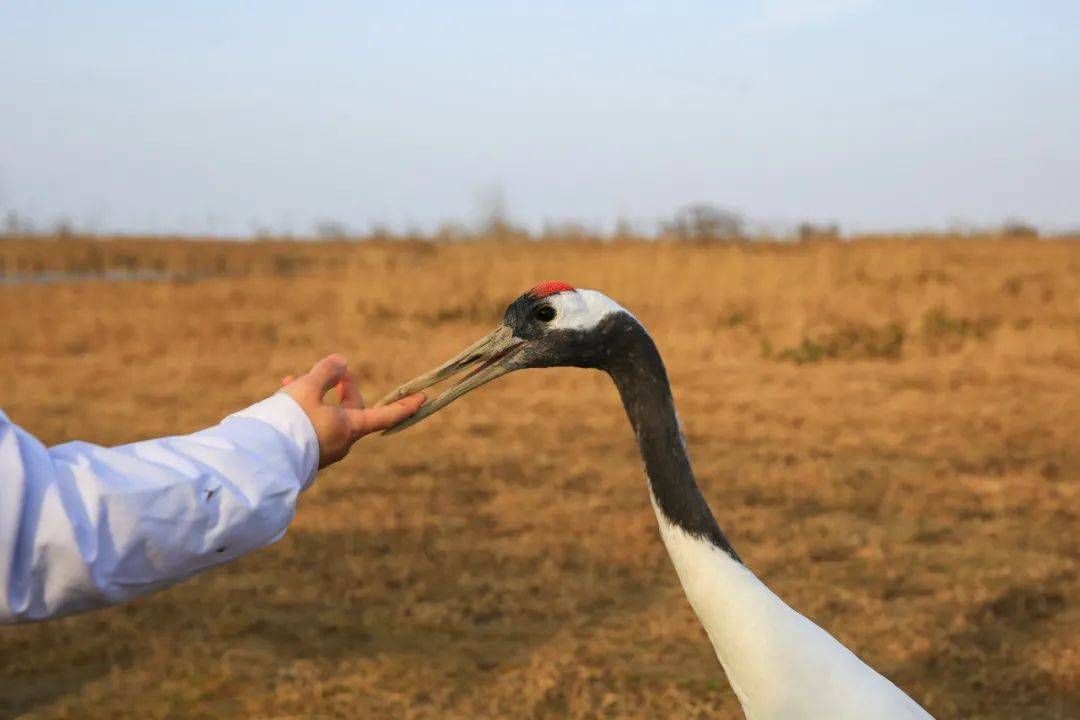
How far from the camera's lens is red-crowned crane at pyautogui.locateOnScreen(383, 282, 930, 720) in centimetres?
234

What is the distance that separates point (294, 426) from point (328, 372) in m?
0.24

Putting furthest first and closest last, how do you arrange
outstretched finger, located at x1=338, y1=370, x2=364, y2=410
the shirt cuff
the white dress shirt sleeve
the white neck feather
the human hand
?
the white neck feather < outstretched finger, located at x1=338, y1=370, x2=364, y2=410 < the human hand < the shirt cuff < the white dress shirt sleeve

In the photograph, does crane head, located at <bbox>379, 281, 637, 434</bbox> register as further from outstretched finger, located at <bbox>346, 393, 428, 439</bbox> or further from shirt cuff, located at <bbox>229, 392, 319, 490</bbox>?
shirt cuff, located at <bbox>229, 392, 319, 490</bbox>

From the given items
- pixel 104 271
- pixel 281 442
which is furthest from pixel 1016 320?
pixel 104 271

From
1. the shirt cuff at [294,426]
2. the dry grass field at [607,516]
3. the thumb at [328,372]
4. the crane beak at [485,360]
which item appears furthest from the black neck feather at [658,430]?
the dry grass field at [607,516]

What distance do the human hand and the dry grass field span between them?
262 centimetres

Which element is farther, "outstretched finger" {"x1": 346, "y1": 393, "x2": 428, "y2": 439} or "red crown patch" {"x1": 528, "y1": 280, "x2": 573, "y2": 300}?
"red crown patch" {"x1": 528, "y1": 280, "x2": 573, "y2": 300}

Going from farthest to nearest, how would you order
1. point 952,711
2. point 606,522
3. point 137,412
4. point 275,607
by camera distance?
point 137,412 < point 606,522 < point 275,607 < point 952,711

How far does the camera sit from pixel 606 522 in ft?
19.9

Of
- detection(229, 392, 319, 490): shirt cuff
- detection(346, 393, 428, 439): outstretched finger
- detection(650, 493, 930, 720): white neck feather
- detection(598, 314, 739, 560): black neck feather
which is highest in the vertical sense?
detection(229, 392, 319, 490): shirt cuff

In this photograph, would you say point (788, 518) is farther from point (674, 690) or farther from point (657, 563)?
point (674, 690)

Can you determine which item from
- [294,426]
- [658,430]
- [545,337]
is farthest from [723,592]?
[294,426]

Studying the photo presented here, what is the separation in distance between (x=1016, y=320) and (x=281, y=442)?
43.5ft

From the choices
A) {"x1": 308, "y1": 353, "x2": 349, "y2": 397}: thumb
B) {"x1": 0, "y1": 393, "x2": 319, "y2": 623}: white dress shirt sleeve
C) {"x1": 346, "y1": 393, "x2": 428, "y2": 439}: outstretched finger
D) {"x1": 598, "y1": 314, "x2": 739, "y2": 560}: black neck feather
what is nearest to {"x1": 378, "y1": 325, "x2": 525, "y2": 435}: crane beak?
{"x1": 598, "y1": 314, "x2": 739, "y2": 560}: black neck feather
